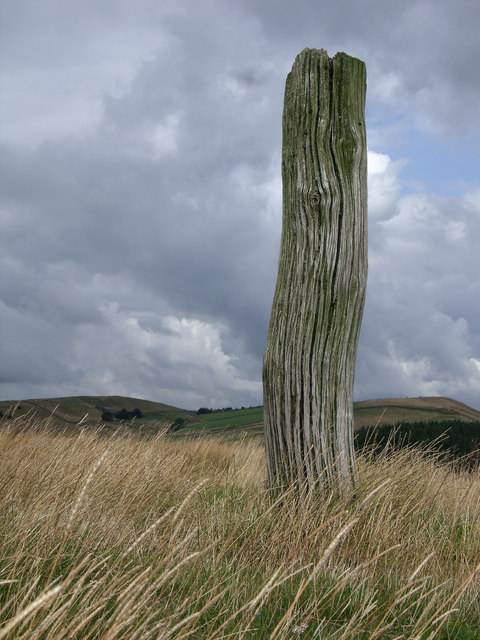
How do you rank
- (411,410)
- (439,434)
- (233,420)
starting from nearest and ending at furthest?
(439,434) → (411,410) → (233,420)

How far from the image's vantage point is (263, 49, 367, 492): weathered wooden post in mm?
4172

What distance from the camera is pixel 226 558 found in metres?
3.08

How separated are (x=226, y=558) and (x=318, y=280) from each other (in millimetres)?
2174

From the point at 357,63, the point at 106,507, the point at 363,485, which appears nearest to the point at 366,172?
the point at 357,63

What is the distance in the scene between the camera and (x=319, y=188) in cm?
427

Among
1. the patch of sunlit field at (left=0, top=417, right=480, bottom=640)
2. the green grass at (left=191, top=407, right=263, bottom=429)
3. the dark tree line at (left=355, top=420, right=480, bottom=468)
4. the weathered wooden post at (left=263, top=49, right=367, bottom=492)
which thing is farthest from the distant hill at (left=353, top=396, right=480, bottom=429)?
the weathered wooden post at (left=263, top=49, right=367, bottom=492)

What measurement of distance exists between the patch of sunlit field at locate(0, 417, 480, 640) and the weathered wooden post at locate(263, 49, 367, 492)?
0.38 metres

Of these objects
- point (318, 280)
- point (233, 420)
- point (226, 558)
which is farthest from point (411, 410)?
point (226, 558)

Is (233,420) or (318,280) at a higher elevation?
(318,280)

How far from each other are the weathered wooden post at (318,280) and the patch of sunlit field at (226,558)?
0.38 meters

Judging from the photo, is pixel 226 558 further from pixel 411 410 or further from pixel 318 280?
pixel 411 410

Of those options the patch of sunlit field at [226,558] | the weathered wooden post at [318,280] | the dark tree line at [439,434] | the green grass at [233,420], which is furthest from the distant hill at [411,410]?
the weathered wooden post at [318,280]

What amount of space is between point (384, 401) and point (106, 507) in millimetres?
12252

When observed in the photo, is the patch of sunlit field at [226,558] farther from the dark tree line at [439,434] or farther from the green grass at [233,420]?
the green grass at [233,420]
